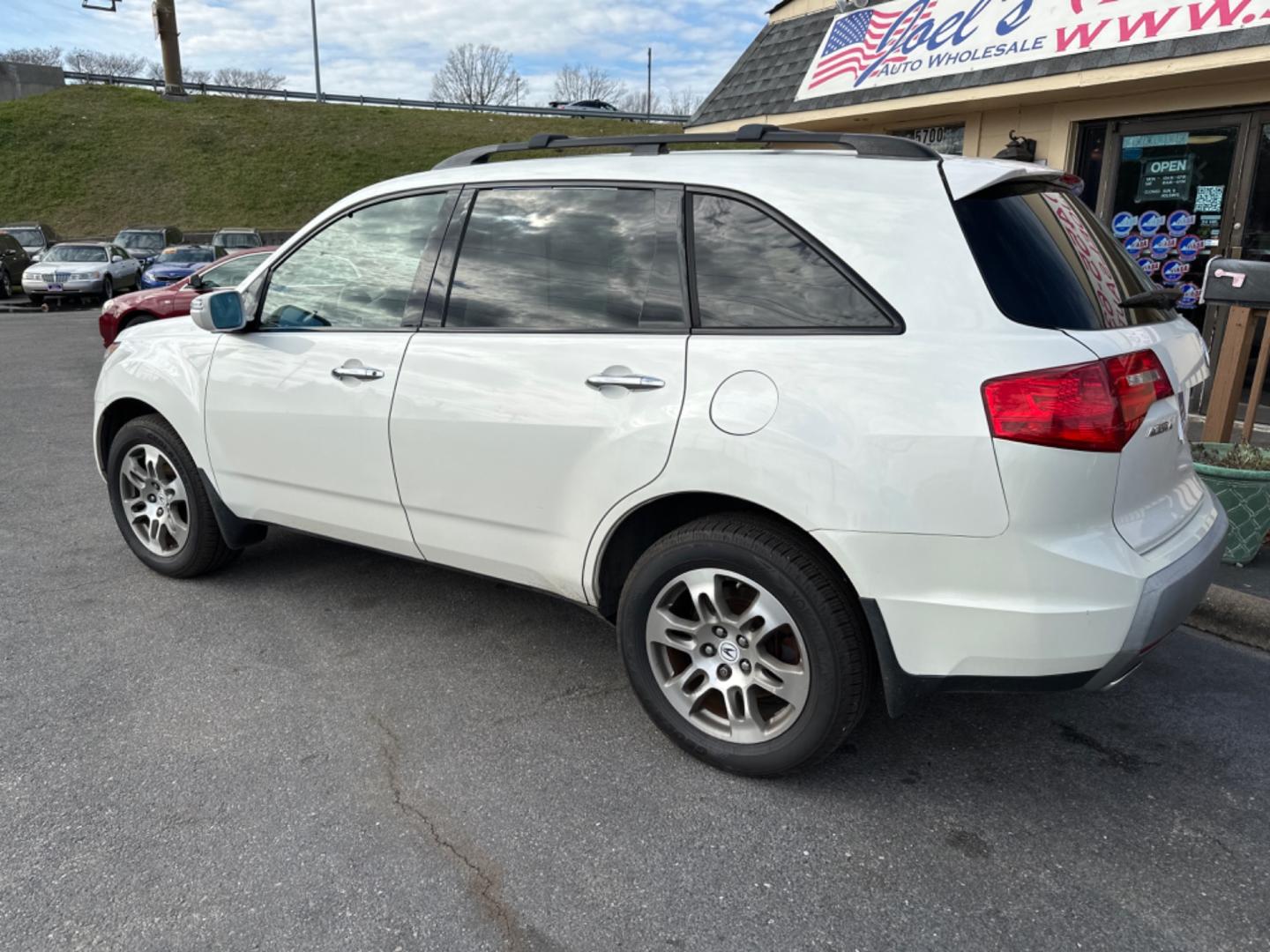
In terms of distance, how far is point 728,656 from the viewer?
9.22 feet

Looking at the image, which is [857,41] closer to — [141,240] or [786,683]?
[786,683]

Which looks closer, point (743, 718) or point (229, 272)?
point (743, 718)

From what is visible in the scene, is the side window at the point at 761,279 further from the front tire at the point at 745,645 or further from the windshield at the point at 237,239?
the windshield at the point at 237,239

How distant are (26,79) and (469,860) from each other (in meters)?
58.1

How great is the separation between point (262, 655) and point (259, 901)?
57.9 inches

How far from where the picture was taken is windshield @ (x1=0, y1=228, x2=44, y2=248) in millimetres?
27469

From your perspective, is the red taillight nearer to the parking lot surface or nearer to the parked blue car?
the parking lot surface

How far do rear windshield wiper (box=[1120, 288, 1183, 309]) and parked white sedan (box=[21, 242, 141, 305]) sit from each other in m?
23.5

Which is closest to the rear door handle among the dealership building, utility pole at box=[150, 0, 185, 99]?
the dealership building

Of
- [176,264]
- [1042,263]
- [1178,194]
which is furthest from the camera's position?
[176,264]

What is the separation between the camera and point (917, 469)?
236 cm

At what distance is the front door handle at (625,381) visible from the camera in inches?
108

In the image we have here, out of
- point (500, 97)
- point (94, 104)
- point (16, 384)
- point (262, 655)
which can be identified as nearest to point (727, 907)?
point (262, 655)

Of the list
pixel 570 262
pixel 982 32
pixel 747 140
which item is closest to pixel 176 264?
pixel 982 32
